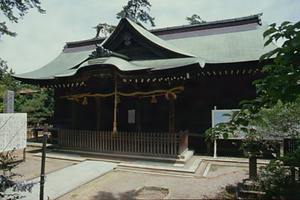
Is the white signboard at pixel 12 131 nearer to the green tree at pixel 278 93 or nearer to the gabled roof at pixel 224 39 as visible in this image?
the green tree at pixel 278 93

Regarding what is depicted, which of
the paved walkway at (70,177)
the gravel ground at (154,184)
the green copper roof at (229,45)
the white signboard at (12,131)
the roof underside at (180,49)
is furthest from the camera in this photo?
the green copper roof at (229,45)

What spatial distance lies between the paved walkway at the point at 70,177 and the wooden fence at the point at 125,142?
38.1 inches

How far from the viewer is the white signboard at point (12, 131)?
732 centimetres

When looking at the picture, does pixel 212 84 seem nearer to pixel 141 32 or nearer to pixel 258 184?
pixel 141 32

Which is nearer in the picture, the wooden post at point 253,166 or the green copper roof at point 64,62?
the wooden post at point 253,166

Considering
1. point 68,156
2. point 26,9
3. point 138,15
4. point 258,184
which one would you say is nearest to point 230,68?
point 258,184

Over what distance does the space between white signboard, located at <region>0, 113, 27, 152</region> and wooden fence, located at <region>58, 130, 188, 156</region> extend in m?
1.87

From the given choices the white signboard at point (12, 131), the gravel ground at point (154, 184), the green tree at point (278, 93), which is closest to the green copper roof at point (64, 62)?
the white signboard at point (12, 131)

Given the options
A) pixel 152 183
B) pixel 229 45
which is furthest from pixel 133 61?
pixel 152 183

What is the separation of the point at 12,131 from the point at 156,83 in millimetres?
5850

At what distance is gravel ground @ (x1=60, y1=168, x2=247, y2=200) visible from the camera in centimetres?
496

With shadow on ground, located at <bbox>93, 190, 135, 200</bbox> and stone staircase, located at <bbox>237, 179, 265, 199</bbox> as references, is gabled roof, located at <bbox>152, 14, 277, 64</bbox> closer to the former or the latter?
stone staircase, located at <bbox>237, 179, 265, 199</bbox>

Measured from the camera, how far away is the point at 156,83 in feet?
27.0

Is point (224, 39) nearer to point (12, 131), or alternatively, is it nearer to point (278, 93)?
point (278, 93)
